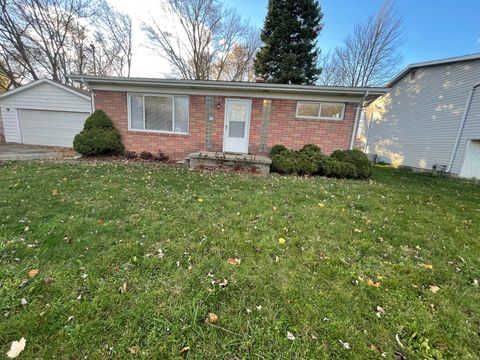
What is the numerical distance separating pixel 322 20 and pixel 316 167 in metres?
15.0

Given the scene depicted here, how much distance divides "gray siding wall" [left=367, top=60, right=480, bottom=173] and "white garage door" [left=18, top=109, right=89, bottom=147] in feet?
60.1

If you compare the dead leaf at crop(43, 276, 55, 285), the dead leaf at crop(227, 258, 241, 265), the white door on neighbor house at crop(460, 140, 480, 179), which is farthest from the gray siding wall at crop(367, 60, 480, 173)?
the dead leaf at crop(43, 276, 55, 285)

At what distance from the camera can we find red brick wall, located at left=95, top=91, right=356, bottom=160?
8398mm

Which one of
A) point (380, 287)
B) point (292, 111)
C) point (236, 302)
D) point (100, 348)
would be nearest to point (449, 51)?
point (292, 111)

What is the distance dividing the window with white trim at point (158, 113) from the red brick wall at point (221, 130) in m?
0.23

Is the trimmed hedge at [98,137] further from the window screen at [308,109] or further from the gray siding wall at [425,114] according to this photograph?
the gray siding wall at [425,114]

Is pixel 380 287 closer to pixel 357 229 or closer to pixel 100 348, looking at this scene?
pixel 357 229

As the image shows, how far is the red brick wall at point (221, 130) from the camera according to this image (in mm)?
8398

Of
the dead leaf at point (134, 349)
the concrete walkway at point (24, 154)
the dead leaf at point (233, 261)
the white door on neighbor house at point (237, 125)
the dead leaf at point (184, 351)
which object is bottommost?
the dead leaf at point (134, 349)

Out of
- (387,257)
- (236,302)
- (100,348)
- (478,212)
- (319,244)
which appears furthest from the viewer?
(478,212)

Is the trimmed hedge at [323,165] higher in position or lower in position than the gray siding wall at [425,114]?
lower

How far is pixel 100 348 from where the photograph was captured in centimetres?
153

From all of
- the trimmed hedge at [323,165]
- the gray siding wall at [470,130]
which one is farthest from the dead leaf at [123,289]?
the gray siding wall at [470,130]

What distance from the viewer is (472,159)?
9641 millimetres
